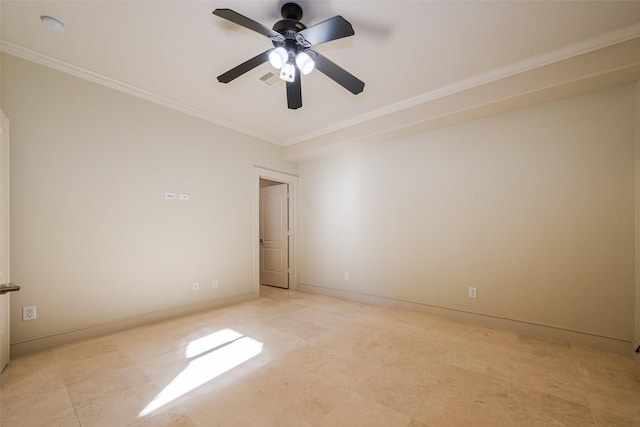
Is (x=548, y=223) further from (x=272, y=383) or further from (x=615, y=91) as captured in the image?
(x=272, y=383)

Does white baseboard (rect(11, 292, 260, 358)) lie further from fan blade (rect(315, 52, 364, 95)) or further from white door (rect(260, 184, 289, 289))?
fan blade (rect(315, 52, 364, 95))

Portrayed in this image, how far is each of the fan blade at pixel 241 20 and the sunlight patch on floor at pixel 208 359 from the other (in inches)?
103

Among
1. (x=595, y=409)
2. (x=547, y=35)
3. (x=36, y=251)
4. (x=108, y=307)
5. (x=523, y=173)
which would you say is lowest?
(x=595, y=409)

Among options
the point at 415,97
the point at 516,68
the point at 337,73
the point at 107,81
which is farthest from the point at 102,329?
the point at 516,68

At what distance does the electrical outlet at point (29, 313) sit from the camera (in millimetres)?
2498

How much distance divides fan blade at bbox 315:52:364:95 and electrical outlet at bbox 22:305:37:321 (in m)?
3.48

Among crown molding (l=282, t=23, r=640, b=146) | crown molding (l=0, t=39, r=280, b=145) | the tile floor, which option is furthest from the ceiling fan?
the tile floor

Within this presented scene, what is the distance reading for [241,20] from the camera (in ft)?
5.89

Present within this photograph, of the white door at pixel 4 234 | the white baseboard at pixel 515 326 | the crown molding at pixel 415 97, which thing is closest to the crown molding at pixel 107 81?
the crown molding at pixel 415 97

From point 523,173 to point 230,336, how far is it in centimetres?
383

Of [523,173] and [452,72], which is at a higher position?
[452,72]

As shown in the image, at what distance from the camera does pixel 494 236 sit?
3.28m

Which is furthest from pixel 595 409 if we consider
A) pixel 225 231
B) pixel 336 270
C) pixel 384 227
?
pixel 225 231

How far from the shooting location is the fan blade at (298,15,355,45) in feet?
5.73
